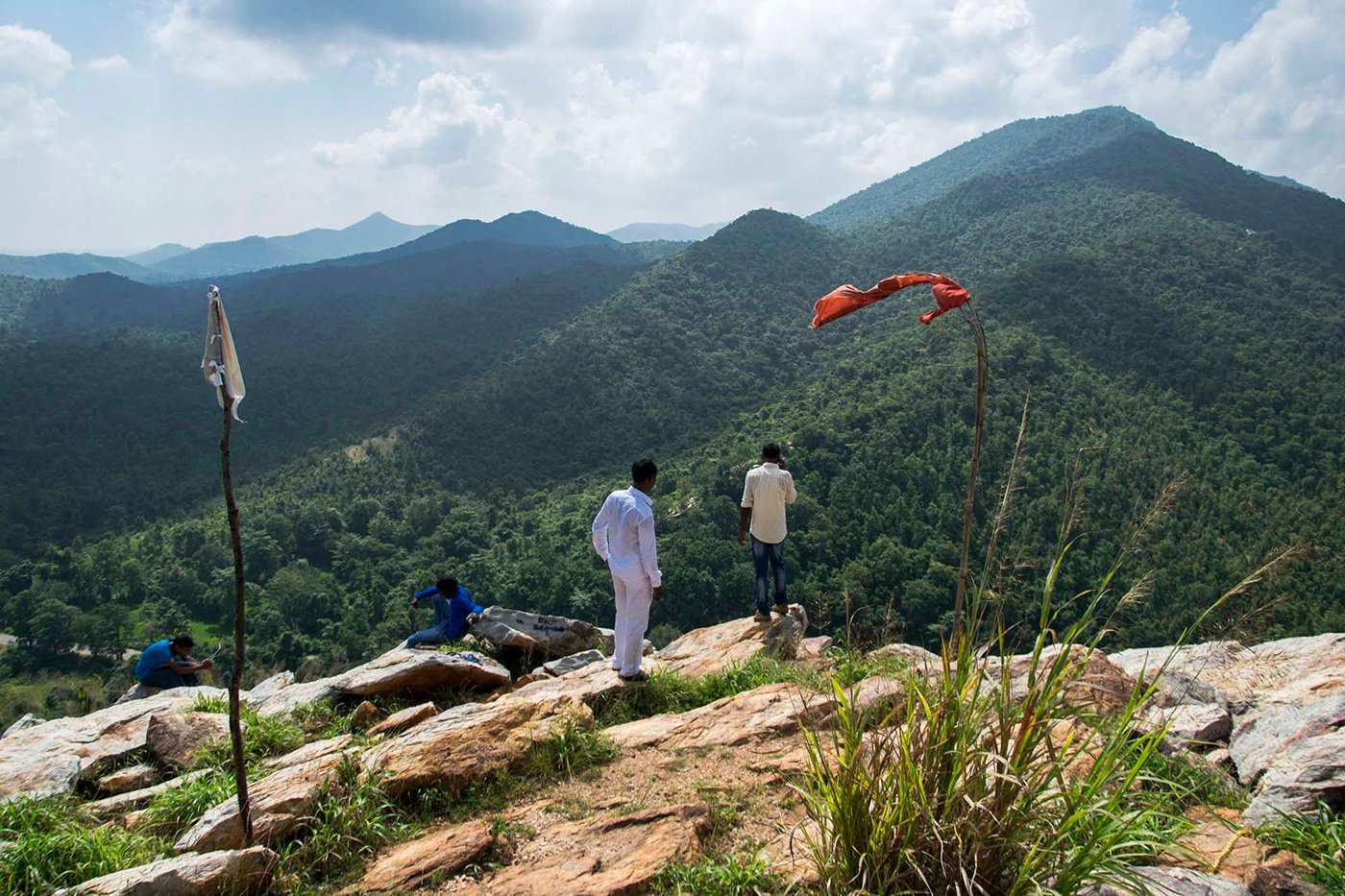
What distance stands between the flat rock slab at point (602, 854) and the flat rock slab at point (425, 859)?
0.19 metres

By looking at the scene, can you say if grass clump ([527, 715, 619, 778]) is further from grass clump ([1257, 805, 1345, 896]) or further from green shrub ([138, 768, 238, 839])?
grass clump ([1257, 805, 1345, 896])

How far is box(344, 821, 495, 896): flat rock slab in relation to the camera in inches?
132

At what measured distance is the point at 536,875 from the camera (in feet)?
10.7

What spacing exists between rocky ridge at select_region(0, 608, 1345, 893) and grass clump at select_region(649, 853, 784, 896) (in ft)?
0.24

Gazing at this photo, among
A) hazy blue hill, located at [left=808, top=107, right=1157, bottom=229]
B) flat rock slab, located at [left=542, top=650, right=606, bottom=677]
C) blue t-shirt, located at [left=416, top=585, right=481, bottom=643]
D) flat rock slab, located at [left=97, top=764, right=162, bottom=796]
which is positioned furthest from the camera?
hazy blue hill, located at [left=808, top=107, right=1157, bottom=229]

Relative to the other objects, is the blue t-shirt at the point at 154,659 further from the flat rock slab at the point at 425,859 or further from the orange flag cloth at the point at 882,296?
the orange flag cloth at the point at 882,296

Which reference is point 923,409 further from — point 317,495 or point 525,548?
point 317,495

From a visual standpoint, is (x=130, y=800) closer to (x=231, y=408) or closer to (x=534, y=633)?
(x=231, y=408)

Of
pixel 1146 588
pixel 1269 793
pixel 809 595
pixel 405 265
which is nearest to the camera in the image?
pixel 1146 588

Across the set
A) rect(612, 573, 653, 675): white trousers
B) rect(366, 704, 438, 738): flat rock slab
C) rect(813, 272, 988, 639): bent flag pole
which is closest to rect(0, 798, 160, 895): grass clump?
rect(366, 704, 438, 738): flat rock slab

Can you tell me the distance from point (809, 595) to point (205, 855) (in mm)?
28378

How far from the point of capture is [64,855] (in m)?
3.55

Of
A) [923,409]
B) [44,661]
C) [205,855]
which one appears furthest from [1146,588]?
[44,661]

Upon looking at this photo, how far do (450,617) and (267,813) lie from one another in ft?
13.4
